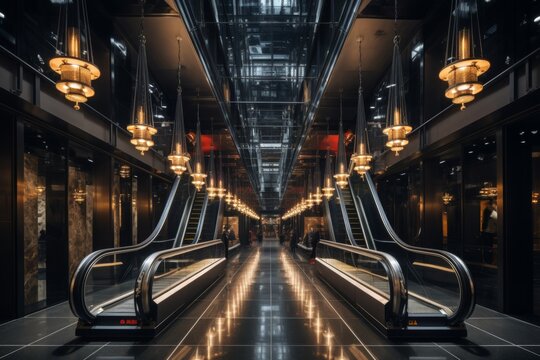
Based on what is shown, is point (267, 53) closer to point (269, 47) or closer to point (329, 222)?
point (269, 47)

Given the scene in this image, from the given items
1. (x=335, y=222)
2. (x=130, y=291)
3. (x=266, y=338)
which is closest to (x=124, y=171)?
(x=130, y=291)

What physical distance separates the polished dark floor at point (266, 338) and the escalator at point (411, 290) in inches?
9.6

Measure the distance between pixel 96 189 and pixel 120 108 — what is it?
8.58 feet

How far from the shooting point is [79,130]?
8414 millimetres

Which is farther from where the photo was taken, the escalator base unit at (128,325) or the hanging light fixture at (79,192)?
the hanging light fixture at (79,192)

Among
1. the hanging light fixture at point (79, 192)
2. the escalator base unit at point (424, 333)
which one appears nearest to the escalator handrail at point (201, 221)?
the hanging light fixture at point (79, 192)

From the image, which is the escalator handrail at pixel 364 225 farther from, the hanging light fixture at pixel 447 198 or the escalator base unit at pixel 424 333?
the escalator base unit at pixel 424 333

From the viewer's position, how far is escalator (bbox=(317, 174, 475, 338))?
5383mm

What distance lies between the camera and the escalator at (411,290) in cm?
538

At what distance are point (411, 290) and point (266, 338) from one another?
8.58 feet

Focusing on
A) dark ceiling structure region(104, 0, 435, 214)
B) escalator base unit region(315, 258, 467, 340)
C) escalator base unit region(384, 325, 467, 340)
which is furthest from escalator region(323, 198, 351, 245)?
escalator base unit region(384, 325, 467, 340)

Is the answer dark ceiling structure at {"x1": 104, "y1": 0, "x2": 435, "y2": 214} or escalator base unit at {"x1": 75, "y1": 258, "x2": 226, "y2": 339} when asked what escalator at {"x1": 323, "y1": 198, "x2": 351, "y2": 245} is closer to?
dark ceiling structure at {"x1": 104, "y1": 0, "x2": 435, "y2": 214}

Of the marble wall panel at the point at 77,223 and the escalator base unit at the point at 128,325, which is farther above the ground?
the marble wall panel at the point at 77,223

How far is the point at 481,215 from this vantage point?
8305 mm
